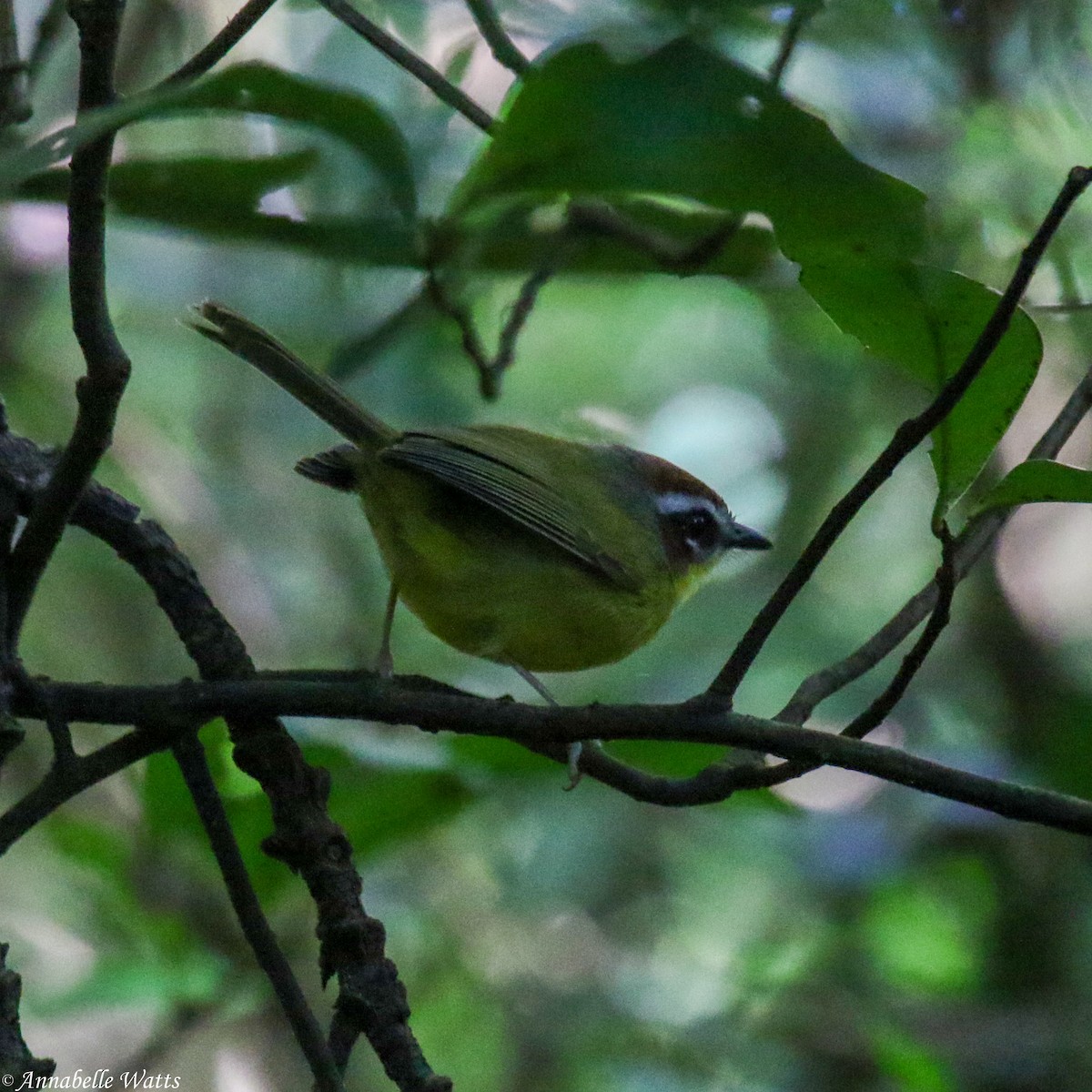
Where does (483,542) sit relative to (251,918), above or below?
above

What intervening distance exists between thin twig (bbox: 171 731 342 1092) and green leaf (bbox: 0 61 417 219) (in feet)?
2.89

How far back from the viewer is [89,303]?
181 cm

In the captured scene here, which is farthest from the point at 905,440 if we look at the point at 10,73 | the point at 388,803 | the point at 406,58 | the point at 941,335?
the point at 10,73

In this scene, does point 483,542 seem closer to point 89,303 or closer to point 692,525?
point 692,525

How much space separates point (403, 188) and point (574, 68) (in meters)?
0.53

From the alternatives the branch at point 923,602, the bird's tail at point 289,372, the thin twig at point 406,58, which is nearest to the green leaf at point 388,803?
the branch at point 923,602

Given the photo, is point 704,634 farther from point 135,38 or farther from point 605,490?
point 135,38

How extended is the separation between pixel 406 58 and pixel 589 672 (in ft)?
13.2

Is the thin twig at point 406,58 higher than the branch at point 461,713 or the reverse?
higher

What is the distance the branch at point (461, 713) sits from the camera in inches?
73.6

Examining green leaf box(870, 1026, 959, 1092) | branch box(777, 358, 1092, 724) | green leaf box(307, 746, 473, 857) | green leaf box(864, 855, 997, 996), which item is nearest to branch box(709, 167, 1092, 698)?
branch box(777, 358, 1092, 724)

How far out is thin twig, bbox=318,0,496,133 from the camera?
2.51m

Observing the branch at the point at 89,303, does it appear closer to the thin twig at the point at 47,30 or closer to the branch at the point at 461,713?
the branch at the point at 461,713

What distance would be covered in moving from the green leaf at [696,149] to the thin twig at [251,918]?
982 mm
